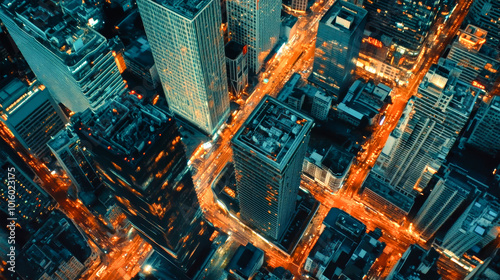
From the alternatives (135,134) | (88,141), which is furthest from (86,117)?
(135,134)

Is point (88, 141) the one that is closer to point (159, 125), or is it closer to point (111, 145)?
point (111, 145)

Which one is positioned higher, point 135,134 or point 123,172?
point 135,134

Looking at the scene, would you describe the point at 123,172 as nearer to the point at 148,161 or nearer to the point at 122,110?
the point at 148,161

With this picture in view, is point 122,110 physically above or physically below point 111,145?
above

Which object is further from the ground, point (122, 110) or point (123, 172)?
point (122, 110)

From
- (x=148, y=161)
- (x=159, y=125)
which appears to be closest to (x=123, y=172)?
(x=148, y=161)

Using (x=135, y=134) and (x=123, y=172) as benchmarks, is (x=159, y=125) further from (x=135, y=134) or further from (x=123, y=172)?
(x=123, y=172)

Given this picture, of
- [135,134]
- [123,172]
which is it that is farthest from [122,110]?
[123,172]
